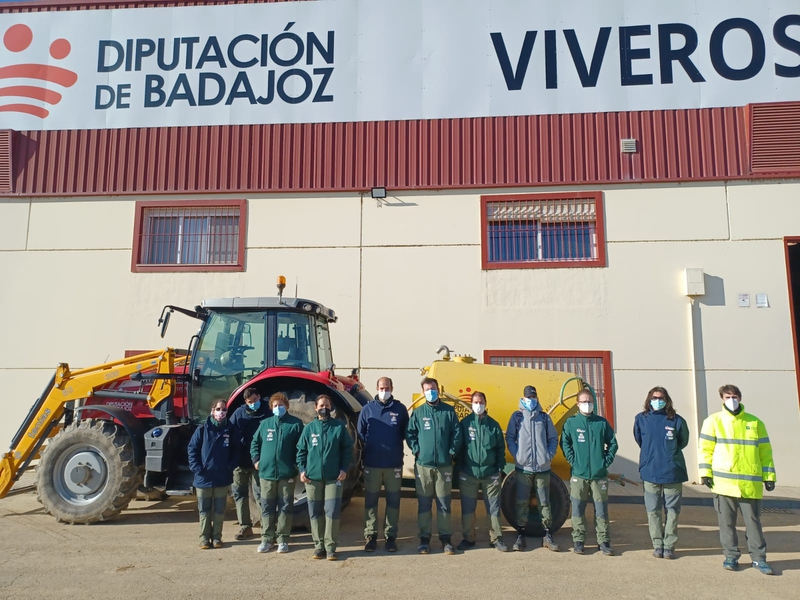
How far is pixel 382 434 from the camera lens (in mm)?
5910

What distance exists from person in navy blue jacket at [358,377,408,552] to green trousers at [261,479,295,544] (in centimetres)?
77

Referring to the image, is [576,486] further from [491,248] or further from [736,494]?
[491,248]

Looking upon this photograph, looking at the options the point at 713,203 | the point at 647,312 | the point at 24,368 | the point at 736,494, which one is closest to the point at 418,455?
the point at 736,494

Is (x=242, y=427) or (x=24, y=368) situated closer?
(x=242, y=427)

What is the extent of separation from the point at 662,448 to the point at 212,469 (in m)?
4.52

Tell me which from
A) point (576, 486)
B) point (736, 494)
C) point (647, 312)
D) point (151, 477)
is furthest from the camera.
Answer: point (647, 312)

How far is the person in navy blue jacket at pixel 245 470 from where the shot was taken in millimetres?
6059

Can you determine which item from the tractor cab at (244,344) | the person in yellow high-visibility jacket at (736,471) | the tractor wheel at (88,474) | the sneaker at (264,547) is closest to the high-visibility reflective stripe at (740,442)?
the person in yellow high-visibility jacket at (736,471)

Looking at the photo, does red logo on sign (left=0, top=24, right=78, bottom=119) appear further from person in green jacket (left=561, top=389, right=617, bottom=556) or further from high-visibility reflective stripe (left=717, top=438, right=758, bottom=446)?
high-visibility reflective stripe (left=717, top=438, right=758, bottom=446)

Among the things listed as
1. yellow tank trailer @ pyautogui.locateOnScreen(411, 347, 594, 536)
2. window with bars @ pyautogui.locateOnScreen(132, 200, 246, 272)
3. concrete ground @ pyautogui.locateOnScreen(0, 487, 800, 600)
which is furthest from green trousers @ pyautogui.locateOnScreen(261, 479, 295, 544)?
window with bars @ pyautogui.locateOnScreen(132, 200, 246, 272)

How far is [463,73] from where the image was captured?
10664 millimetres

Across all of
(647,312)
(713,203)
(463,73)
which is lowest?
(647,312)

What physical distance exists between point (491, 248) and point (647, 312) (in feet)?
9.37

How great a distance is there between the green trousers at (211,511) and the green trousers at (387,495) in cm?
149
